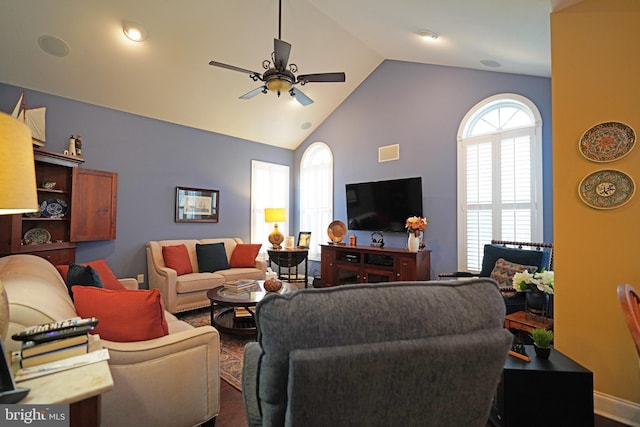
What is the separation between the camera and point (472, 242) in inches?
157

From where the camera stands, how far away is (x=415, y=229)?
13.7 ft

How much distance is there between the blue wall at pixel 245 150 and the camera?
3.80 meters

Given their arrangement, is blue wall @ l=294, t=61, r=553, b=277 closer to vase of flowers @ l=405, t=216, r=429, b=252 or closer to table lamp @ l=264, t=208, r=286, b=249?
vase of flowers @ l=405, t=216, r=429, b=252

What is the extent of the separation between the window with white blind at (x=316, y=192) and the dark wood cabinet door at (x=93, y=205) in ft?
11.0

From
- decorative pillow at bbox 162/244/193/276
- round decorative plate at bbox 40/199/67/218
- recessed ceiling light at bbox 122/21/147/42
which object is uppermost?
recessed ceiling light at bbox 122/21/147/42

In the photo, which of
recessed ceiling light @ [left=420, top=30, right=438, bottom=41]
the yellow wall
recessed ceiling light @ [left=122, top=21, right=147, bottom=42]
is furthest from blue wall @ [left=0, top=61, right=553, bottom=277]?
the yellow wall

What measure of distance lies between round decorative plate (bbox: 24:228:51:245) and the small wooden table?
15.9 ft

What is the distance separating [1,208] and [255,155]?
5039 millimetres

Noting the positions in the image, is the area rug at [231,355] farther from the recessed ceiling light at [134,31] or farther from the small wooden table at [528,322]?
the recessed ceiling light at [134,31]

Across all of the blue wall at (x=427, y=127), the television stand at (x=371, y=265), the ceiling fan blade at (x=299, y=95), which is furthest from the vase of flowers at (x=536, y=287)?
the ceiling fan blade at (x=299, y=95)

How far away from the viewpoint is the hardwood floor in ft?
6.17

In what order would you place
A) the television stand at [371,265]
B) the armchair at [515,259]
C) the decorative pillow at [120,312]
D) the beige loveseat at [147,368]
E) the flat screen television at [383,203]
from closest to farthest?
1. the beige loveseat at [147,368]
2. the decorative pillow at [120,312]
3. the armchair at [515,259]
4. the television stand at [371,265]
5. the flat screen television at [383,203]

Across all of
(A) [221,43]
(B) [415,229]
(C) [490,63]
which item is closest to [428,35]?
(C) [490,63]

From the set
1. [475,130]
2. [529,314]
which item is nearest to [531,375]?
[529,314]
